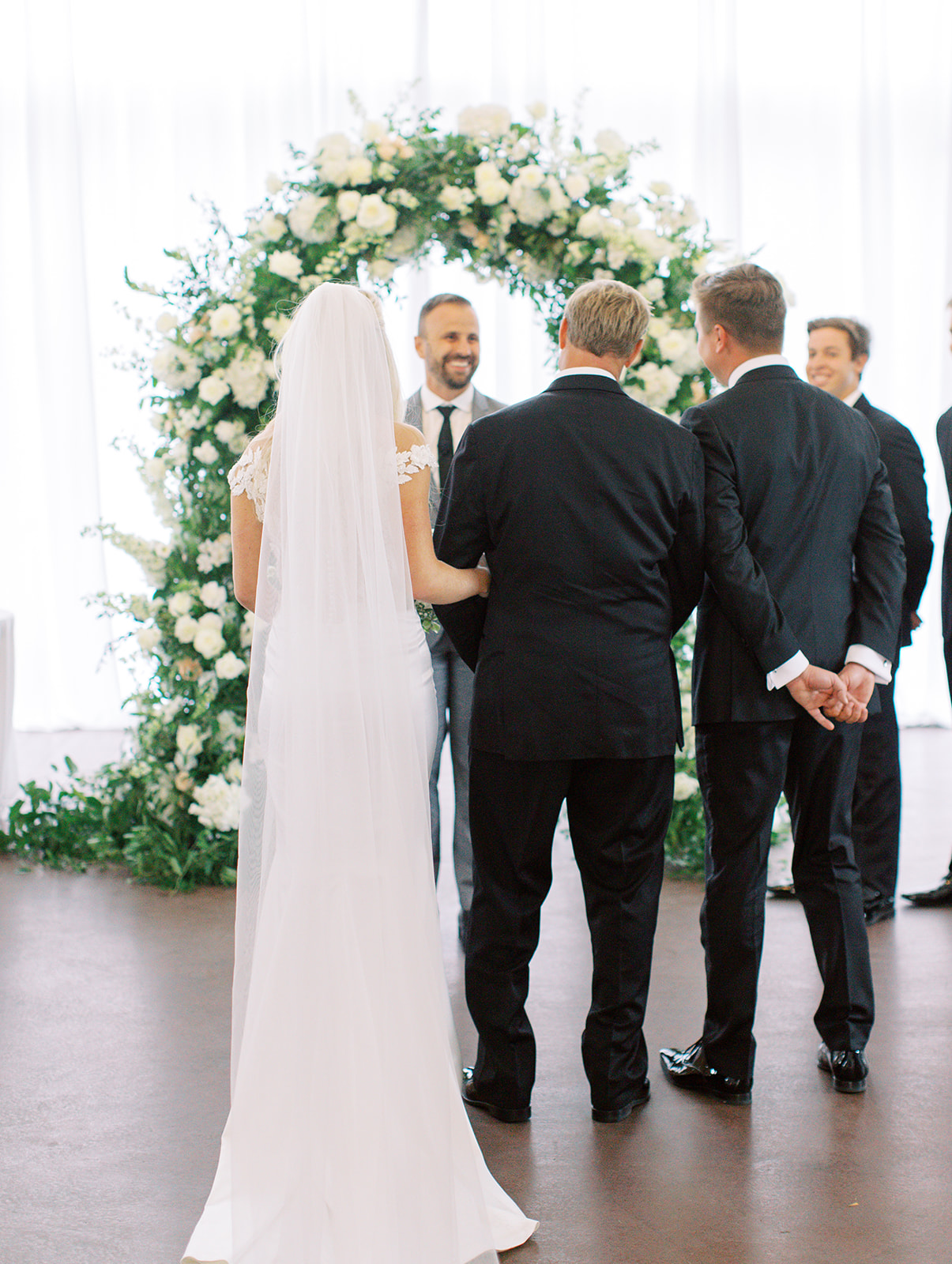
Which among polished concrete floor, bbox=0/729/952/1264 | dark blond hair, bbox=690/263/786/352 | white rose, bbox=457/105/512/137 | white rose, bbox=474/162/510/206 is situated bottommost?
polished concrete floor, bbox=0/729/952/1264

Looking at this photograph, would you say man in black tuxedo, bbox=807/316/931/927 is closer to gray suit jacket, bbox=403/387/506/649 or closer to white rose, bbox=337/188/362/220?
gray suit jacket, bbox=403/387/506/649

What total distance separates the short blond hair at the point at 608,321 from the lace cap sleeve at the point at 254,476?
0.68 meters

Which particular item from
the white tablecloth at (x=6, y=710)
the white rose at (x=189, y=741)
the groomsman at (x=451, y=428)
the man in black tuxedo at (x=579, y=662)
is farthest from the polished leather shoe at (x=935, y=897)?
the white tablecloth at (x=6, y=710)

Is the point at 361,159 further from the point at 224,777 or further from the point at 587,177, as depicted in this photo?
the point at 224,777

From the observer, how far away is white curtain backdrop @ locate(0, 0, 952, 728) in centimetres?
689

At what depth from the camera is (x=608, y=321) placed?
246 cm

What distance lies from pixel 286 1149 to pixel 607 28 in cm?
664

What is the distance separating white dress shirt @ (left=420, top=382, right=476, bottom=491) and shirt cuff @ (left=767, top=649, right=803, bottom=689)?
58.7 inches

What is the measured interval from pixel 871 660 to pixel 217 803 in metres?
2.46

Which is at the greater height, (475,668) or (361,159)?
(361,159)

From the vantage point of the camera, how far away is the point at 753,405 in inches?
102

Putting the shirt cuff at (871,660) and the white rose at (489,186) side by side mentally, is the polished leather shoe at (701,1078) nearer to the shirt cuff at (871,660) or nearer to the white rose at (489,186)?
the shirt cuff at (871,660)

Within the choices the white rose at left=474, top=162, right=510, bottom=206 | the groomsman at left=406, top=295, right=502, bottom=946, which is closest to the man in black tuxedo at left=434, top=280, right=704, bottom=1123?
the groomsman at left=406, top=295, right=502, bottom=946

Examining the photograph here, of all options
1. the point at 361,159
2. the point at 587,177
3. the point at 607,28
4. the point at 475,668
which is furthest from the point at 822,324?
the point at 607,28
